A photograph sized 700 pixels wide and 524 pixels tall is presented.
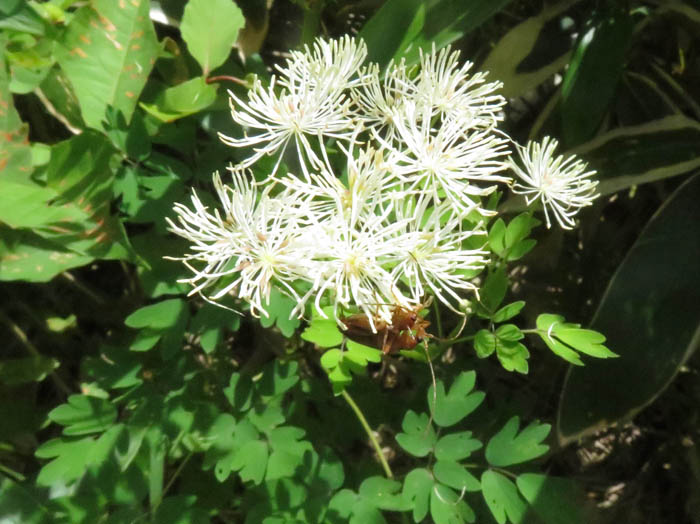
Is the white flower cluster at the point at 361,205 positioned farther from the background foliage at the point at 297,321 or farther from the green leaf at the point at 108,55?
the green leaf at the point at 108,55

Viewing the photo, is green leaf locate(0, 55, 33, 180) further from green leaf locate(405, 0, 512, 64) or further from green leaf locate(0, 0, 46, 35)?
green leaf locate(405, 0, 512, 64)

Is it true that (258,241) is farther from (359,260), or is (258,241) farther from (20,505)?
(20,505)

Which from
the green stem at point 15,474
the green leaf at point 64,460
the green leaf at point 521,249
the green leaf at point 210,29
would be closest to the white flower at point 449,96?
the green leaf at point 521,249

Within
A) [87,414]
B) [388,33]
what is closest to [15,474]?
[87,414]

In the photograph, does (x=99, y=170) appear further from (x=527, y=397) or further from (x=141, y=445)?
(x=527, y=397)

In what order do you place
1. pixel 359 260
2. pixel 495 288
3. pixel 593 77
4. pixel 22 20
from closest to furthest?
pixel 359 260, pixel 495 288, pixel 22 20, pixel 593 77

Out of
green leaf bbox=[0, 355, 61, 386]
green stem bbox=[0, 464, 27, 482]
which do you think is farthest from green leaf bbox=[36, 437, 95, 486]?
green leaf bbox=[0, 355, 61, 386]
